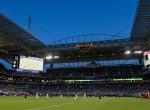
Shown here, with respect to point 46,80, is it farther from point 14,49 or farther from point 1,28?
point 1,28

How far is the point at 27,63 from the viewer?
3236 inches

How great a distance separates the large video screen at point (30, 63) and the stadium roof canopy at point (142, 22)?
3278 cm

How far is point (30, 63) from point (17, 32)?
62.2ft

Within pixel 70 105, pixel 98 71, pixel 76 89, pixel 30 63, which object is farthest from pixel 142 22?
pixel 98 71

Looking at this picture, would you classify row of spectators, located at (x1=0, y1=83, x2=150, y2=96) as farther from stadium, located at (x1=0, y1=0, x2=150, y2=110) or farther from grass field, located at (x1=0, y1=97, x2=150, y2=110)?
grass field, located at (x1=0, y1=97, x2=150, y2=110)

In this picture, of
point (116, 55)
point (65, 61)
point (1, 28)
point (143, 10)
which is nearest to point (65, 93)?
point (65, 61)

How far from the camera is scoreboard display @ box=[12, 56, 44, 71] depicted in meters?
80.0

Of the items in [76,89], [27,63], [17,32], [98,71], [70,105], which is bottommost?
[70,105]

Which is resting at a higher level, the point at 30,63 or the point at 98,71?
the point at 30,63

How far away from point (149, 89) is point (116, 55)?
16.9m

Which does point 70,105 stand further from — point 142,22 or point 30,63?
point 30,63

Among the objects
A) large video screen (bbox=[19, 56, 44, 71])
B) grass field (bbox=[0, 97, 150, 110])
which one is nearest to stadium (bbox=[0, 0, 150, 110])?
large video screen (bbox=[19, 56, 44, 71])

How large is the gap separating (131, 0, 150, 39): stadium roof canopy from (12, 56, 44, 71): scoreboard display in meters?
32.9

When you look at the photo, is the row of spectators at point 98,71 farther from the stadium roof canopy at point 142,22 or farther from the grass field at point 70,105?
the grass field at point 70,105
